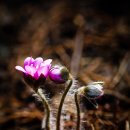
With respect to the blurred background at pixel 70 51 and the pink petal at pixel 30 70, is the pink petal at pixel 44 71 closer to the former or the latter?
the pink petal at pixel 30 70

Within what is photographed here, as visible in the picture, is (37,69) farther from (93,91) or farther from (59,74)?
(93,91)

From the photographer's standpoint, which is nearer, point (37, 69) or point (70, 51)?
point (37, 69)

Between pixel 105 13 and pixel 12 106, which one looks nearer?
pixel 12 106

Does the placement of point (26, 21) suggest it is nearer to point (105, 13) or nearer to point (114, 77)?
point (105, 13)

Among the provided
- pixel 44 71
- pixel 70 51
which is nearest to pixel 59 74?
pixel 44 71

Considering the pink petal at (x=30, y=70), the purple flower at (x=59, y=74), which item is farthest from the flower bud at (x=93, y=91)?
the pink petal at (x=30, y=70)

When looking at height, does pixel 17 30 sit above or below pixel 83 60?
above

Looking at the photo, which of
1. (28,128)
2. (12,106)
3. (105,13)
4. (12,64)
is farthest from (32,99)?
(105,13)
